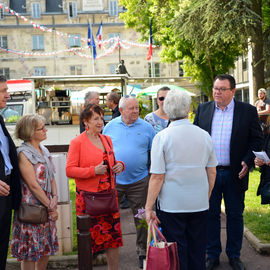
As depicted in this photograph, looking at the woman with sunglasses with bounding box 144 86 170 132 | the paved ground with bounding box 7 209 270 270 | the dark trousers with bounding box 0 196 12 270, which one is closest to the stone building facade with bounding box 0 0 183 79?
the woman with sunglasses with bounding box 144 86 170 132

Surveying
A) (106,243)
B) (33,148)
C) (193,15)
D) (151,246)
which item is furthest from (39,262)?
(193,15)

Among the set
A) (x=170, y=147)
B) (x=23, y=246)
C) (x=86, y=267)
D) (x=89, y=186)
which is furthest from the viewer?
(x=89, y=186)

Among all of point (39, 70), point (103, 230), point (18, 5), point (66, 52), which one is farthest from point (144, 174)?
point (18, 5)

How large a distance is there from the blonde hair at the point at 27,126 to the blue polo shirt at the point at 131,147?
1248 mm

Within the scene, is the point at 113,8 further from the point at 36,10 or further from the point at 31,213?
the point at 31,213

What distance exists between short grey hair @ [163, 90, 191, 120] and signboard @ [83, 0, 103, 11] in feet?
154

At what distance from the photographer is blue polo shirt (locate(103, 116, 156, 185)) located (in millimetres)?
5094

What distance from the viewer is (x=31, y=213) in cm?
396

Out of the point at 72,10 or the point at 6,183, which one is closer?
the point at 6,183

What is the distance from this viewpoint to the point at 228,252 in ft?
16.6

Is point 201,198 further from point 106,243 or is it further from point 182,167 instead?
point 106,243

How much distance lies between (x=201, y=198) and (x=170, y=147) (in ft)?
1.74

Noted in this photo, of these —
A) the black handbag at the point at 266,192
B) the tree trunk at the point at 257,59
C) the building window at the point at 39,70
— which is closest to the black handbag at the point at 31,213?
the black handbag at the point at 266,192

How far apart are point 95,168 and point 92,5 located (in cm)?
4727
